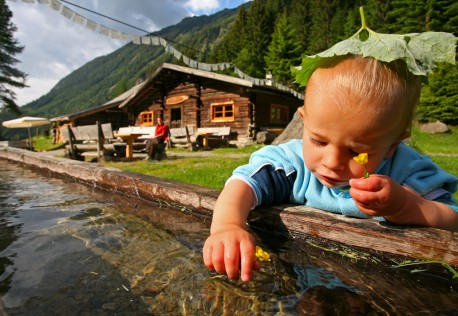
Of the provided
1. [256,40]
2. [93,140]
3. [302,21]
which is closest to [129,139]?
[93,140]

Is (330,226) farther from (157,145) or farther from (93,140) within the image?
(93,140)

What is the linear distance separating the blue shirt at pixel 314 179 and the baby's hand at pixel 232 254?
22.8 inches

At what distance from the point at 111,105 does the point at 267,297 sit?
94.1ft

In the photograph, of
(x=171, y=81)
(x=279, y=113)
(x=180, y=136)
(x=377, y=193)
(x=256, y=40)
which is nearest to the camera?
(x=377, y=193)

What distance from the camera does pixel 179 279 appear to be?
Result: 4.11 feet

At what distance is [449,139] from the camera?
16484 mm

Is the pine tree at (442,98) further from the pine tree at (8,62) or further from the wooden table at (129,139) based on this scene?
the pine tree at (8,62)

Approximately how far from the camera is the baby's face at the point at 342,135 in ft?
4.20

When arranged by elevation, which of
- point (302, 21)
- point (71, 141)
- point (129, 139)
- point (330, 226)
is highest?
point (302, 21)

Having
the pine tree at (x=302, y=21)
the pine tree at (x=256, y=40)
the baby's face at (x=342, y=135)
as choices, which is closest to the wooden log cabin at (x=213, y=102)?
the baby's face at (x=342, y=135)

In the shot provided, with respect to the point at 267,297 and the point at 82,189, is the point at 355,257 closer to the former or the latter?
the point at 267,297

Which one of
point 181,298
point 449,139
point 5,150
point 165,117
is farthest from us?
point 165,117

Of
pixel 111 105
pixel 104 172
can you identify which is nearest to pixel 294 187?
pixel 104 172

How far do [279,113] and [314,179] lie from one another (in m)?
19.3
